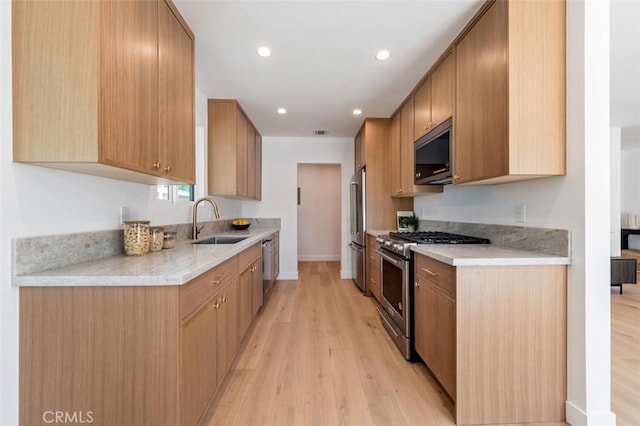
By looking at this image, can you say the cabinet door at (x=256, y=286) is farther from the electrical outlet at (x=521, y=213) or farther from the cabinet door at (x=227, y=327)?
the electrical outlet at (x=521, y=213)

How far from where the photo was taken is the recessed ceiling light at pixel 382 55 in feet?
7.50

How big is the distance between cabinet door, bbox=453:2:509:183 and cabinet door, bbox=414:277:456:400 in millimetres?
858

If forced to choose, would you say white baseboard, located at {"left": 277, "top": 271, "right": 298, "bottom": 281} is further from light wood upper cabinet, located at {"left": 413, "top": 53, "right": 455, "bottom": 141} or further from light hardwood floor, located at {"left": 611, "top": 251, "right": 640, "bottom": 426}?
light hardwood floor, located at {"left": 611, "top": 251, "right": 640, "bottom": 426}

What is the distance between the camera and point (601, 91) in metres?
1.48

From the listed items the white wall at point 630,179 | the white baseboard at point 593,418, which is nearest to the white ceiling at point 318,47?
the white baseboard at point 593,418

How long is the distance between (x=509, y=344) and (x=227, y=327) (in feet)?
5.62

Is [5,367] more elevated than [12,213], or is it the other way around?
[12,213]

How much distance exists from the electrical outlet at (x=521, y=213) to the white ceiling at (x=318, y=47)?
1.33m

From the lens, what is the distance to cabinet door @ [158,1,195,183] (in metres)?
1.66

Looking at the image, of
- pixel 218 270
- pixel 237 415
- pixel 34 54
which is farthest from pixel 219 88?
pixel 237 415

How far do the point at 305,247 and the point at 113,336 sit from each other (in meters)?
5.80

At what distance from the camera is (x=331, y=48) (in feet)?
7.29

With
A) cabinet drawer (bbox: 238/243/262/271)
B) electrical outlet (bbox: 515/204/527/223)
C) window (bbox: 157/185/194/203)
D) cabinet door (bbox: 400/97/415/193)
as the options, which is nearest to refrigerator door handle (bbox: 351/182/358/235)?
cabinet door (bbox: 400/97/415/193)

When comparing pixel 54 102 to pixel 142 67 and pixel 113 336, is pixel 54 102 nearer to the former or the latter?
pixel 142 67
